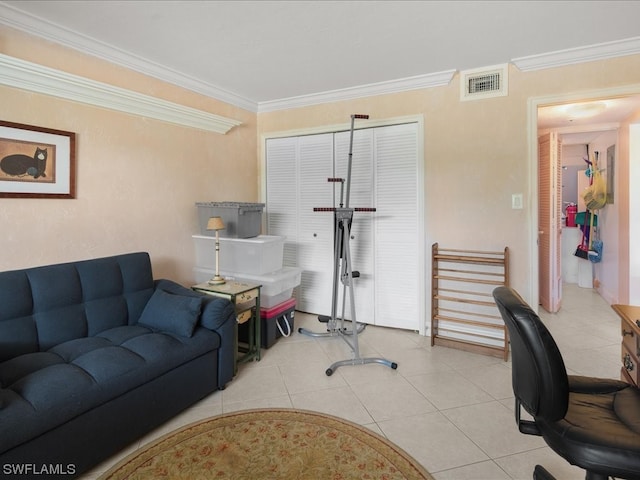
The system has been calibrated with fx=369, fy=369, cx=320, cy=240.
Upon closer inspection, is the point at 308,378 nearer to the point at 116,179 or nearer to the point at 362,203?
the point at 362,203

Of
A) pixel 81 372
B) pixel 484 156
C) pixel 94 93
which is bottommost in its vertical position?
pixel 81 372

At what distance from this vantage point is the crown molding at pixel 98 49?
222 centimetres

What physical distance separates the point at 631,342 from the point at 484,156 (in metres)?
1.98

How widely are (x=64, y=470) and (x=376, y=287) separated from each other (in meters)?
2.78

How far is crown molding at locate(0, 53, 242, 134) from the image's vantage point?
2201 mm

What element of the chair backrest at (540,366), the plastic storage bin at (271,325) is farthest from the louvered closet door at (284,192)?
the chair backrest at (540,366)

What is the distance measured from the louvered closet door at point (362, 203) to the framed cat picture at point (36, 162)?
7.66 ft

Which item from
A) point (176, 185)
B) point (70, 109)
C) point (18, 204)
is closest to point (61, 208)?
point (18, 204)

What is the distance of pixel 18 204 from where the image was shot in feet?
7.54

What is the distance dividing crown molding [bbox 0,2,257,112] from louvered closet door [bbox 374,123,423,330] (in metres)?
1.74

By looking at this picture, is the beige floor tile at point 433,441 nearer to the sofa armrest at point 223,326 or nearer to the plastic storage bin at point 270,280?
the sofa armrest at point 223,326

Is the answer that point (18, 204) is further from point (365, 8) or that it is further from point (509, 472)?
point (509, 472)

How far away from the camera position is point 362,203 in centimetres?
377

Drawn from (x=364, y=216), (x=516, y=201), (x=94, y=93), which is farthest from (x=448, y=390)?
(x=94, y=93)
